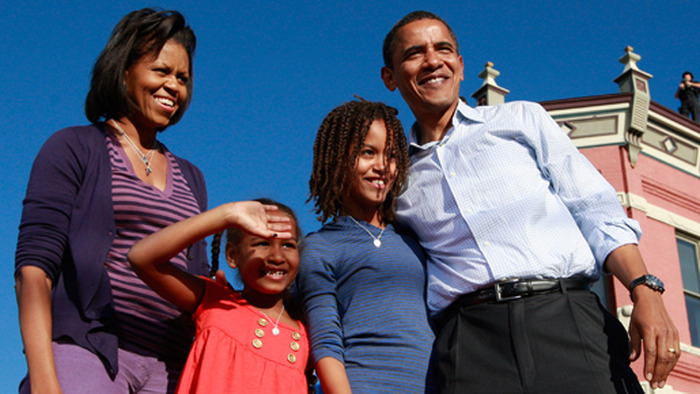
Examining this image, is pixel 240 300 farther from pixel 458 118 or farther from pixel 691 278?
pixel 691 278

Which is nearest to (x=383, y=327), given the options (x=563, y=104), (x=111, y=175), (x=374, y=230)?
(x=374, y=230)

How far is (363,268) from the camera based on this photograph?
10.5 feet

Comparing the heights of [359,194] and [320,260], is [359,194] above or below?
above

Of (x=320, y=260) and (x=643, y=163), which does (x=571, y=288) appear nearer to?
(x=320, y=260)

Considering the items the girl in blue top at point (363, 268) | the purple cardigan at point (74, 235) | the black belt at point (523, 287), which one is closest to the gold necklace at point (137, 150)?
the purple cardigan at point (74, 235)

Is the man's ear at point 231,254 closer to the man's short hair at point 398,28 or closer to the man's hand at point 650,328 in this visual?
the man's short hair at point 398,28

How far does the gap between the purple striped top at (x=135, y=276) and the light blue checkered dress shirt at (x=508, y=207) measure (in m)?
1.16

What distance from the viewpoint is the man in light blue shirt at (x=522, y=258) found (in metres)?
2.73

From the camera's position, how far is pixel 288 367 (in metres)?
3.02

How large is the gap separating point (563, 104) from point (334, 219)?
944cm

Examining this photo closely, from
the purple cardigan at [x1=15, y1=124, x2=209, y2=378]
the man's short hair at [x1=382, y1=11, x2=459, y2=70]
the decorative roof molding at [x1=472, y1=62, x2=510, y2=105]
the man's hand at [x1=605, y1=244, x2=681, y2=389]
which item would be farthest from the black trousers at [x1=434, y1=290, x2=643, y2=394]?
the decorative roof molding at [x1=472, y1=62, x2=510, y2=105]

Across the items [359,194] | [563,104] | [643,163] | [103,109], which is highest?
[563,104]

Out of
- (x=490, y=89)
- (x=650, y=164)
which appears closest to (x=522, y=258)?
(x=490, y=89)

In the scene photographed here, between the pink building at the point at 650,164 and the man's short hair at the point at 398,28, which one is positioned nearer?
the man's short hair at the point at 398,28
